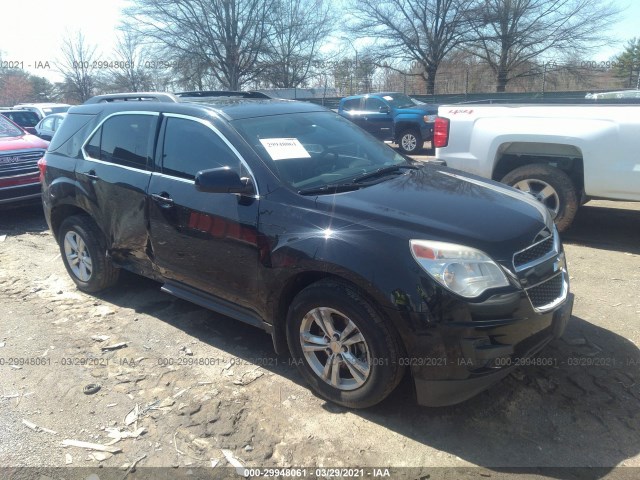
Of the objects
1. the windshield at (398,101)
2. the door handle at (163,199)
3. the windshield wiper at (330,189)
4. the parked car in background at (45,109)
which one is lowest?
the door handle at (163,199)

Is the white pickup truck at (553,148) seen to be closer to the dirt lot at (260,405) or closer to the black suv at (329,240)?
the dirt lot at (260,405)

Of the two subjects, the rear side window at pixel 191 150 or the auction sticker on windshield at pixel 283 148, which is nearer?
the auction sticker on windshield at pixel 283 148

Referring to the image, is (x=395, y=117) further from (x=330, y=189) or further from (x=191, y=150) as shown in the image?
(x=330, y=189)

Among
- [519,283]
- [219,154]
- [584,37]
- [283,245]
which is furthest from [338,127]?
[584,37]

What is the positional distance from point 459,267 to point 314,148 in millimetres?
1564

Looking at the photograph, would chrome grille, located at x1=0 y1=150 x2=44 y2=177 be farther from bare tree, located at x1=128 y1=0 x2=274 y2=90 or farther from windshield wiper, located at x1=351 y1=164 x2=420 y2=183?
bare tree, located at x1=128 y1=0 x2=274 y2=90

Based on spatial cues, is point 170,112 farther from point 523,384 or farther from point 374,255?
point 523,384

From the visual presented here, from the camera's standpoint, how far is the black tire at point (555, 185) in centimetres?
578

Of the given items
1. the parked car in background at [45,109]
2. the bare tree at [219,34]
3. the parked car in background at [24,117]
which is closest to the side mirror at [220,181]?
the parked car in background at [45,109]

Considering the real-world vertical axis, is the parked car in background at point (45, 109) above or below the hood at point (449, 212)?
above

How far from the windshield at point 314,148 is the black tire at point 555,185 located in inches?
94.1

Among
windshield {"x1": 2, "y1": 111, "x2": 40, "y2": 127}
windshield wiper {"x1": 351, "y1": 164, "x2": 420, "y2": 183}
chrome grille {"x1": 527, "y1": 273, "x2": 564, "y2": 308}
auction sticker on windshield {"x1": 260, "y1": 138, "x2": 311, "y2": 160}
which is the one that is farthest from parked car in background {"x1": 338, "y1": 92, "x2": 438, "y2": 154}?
chrome grille {"x1": 527, "y1": 273, "x2": 564, "y2": 308}

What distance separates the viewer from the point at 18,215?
875cm

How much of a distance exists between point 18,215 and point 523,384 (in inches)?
335
